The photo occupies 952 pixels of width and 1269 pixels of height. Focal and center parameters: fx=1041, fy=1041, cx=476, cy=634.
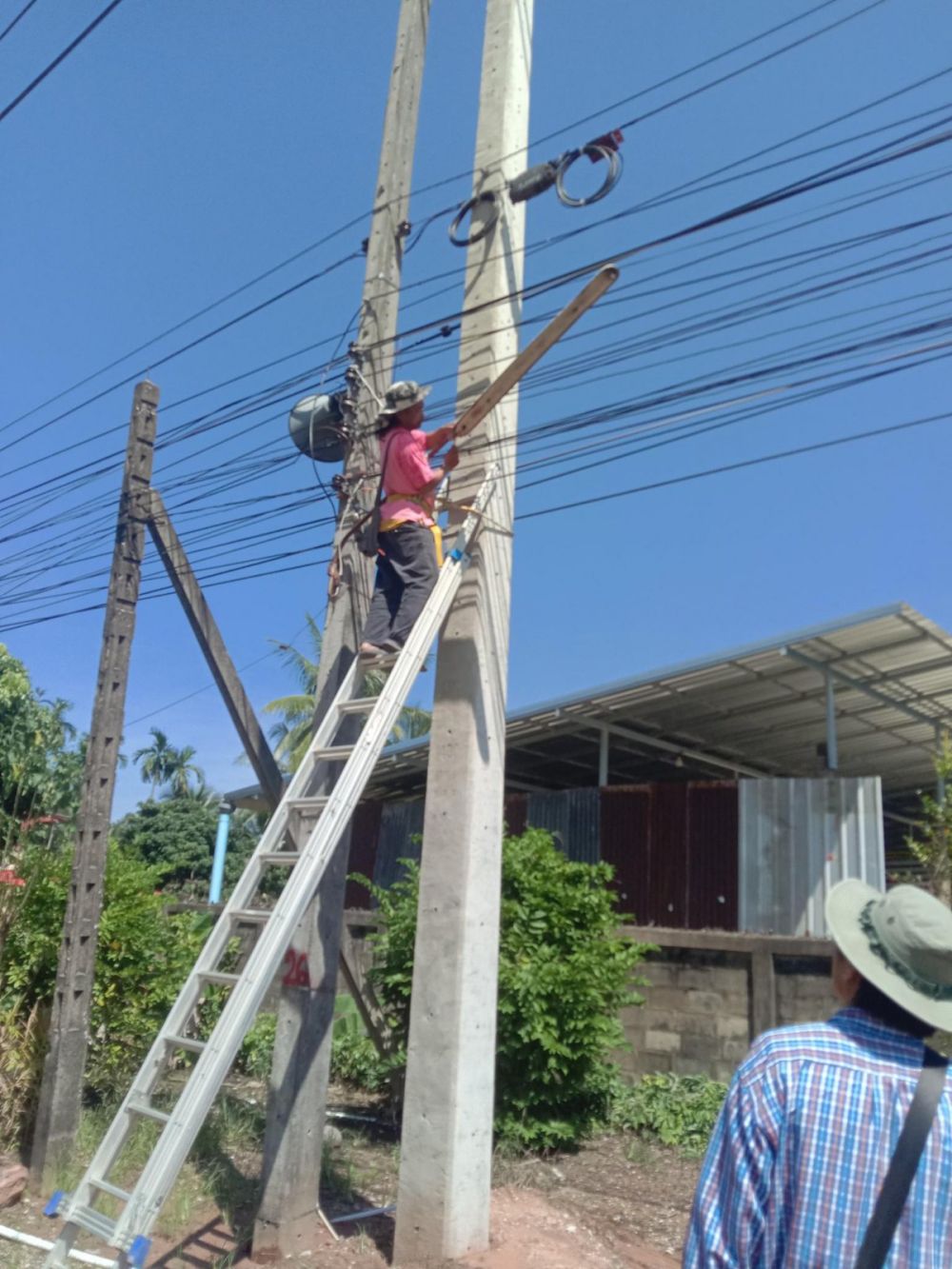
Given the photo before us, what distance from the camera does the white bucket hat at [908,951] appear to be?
2.02 metres

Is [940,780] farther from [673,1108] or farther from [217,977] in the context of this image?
[217,977]

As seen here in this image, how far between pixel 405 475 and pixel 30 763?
182 inches

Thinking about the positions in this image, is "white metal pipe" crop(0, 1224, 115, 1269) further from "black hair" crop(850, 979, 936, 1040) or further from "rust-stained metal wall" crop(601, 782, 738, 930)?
"rust-stained metal wall" crop(601, 782, 738, 930)

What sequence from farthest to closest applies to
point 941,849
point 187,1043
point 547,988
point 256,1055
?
point 256,1055 → point 941,849 → point 547,988 → point 187,1043

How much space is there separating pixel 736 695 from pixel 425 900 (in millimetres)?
7145

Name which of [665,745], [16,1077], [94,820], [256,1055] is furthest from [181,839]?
[94,820]

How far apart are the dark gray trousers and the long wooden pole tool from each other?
2.20ft

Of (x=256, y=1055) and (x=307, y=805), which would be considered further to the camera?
(x=256, y=1055)

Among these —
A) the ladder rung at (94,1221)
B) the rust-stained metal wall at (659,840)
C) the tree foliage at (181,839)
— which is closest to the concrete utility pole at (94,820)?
the ladder rung at (94,1221)

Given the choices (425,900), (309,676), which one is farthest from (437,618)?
(309,676)

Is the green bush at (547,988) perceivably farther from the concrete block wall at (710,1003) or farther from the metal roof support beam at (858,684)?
the metal roof support beam at (858,684)

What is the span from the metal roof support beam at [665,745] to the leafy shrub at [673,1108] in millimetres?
4150

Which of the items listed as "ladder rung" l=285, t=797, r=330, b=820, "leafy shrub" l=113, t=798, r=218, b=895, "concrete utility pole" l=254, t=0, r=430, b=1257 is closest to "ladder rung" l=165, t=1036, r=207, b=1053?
"concrete utility pole" l=254, t=0, r=430, b=1257

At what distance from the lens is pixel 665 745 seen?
44.6ft
